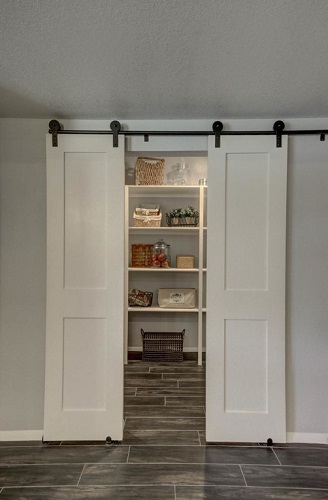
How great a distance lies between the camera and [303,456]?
2494 mm

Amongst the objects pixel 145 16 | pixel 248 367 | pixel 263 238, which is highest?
pixel 145 16

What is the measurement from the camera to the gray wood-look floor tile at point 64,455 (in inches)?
95.6

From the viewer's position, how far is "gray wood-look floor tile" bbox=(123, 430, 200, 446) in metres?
2.68

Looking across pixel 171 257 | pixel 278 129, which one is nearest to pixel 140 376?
pixel 171 257

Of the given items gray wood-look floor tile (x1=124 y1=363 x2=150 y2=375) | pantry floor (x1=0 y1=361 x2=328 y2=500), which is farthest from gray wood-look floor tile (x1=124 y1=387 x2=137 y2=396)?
pantry floor (x1=0 y1=361 x2=328 y2=500)

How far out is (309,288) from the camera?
2676 mm

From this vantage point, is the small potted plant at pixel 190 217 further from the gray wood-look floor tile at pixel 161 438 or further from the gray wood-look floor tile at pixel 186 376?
the gray wood-look floor tile at pixel 161 438

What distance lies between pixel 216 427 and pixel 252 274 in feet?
3.57

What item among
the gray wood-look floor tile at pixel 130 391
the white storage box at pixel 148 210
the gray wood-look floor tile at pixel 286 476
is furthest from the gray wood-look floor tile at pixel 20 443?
the white storage box at pixel 148 210

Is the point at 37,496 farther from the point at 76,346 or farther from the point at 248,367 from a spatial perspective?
the point at 248,367

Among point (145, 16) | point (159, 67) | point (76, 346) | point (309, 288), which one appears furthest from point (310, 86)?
point (76, 346)

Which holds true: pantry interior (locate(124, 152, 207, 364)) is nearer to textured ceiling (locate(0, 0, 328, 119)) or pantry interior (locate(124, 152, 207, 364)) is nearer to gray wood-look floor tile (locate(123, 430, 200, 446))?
gray wood-look floor tile (locate(123, 430, 200, 446))

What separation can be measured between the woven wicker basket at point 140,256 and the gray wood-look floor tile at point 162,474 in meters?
2.42

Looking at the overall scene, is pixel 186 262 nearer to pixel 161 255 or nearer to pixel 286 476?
pixel 161 255
